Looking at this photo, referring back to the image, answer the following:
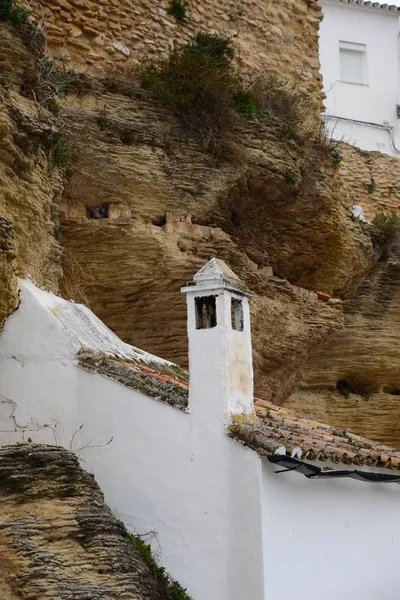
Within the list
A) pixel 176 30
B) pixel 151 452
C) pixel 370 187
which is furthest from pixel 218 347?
pixel 370 187

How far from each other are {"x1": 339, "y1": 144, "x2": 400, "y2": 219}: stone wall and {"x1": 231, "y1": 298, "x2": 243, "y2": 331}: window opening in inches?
434

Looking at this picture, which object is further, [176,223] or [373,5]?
[373,5]

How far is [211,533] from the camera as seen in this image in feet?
24.2

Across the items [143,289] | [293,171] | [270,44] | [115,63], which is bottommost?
[143,289]

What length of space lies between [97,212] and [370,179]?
9792 millimetres

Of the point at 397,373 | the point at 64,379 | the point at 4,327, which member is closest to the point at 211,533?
the point at 64,379

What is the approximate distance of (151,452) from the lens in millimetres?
Answer: 7750

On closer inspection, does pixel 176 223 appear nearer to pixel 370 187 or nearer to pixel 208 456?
pixel 208 456

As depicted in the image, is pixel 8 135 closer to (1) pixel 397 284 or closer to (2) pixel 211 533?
(2) pixel 211 533

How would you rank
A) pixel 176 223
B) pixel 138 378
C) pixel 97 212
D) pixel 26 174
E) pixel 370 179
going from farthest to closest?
pixel 370 179 < pixel 176 223 < pixel 97 212 < pixel 26 174 < pixel 138 378

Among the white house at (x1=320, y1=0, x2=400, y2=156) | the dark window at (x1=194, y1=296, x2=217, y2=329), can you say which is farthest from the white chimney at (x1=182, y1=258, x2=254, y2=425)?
the white house at (x1=320, y1=0, x2=400, y2=156)

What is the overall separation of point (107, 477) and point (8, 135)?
3.34 metres

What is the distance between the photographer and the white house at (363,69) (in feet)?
73.3

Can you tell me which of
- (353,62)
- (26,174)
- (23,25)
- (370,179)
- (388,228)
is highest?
(353,62)
